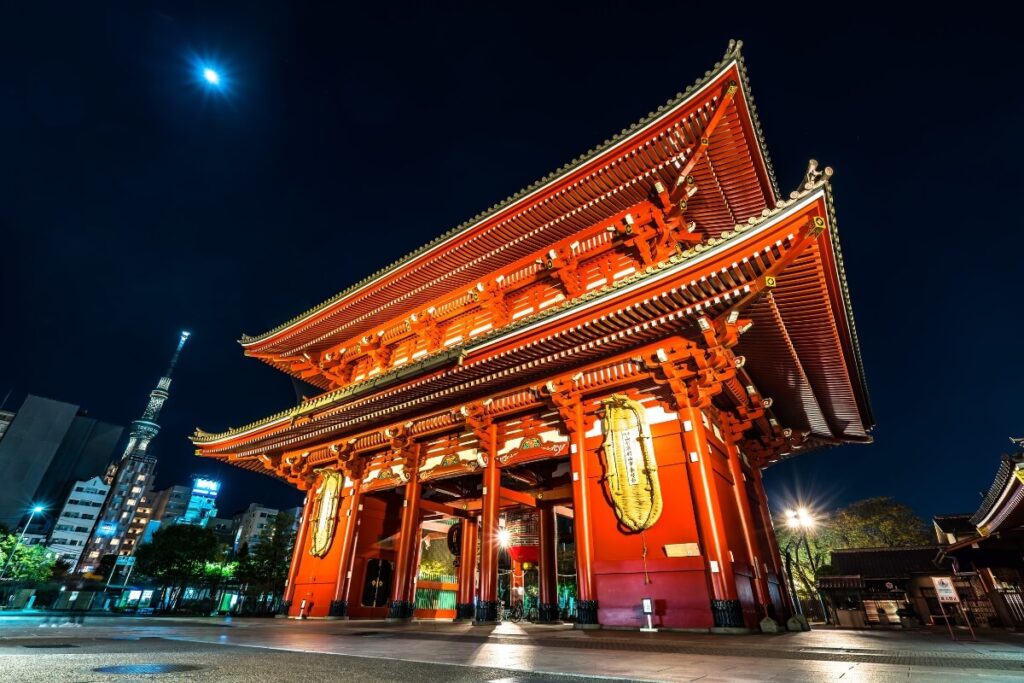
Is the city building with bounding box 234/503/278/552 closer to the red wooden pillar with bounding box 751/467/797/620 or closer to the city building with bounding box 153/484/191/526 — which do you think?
the city building with bounding box 153/484/191/526

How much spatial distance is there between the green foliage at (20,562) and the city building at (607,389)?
127 ft

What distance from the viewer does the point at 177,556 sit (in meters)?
38.5

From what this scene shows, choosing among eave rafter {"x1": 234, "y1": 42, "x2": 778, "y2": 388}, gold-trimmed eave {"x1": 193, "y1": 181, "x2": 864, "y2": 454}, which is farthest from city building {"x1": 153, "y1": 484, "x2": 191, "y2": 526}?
eave rafter {"x1": 234, "y1": 42, "x2": 778, "y2": 388}

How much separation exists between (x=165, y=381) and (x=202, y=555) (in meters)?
102

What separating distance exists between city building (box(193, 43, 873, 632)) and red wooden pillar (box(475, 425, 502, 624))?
7 centimetres

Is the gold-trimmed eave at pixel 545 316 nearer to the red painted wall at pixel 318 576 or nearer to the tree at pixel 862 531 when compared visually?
the red painted wall at pixel 318 576

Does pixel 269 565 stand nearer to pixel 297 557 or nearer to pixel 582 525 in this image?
pixel 297 557

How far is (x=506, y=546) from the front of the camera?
19.4 meters

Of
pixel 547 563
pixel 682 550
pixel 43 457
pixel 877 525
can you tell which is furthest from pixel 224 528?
pixel 682 550

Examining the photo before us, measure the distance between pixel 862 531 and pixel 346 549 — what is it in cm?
4799

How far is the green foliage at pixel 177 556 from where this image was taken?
126 ft

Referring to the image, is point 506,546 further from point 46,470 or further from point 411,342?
point 46,470

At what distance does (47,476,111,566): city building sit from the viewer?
7419 centimetres

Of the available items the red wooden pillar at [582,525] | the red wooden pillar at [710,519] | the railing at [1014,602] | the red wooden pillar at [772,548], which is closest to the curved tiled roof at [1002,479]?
the red wooden pillar at [772,548]
